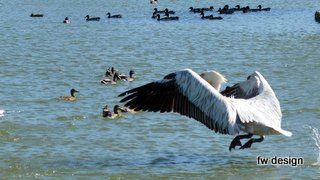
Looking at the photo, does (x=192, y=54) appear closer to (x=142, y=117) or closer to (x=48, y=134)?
(x=142, y=117)

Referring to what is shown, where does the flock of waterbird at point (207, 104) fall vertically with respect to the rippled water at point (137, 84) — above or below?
above

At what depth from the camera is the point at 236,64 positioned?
28.2 meters

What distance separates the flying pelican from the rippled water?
121 cm

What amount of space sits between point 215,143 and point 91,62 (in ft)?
48.2

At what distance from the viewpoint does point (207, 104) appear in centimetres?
1157

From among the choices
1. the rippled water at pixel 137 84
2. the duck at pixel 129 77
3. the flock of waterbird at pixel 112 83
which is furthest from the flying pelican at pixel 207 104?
the duck at pixel 129 77

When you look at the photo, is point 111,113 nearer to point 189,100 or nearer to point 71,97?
point 71,97

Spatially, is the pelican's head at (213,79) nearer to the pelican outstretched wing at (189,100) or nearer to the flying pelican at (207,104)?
the flying pelican at (207,104)

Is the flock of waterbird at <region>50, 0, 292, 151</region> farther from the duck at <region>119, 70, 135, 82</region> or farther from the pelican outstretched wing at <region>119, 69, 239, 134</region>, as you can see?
the duck at <region>119, 70, 135, 82</region>

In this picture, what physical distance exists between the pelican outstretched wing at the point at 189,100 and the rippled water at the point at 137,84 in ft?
5.18

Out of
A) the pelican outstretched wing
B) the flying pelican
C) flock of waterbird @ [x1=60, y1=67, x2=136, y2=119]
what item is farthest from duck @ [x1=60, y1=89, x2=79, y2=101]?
the pelican outstretched wing

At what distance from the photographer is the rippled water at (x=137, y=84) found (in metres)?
13.9

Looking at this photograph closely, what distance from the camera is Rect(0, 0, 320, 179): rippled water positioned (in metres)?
13.9

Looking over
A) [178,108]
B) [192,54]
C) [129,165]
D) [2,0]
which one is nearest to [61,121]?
[129,165]
